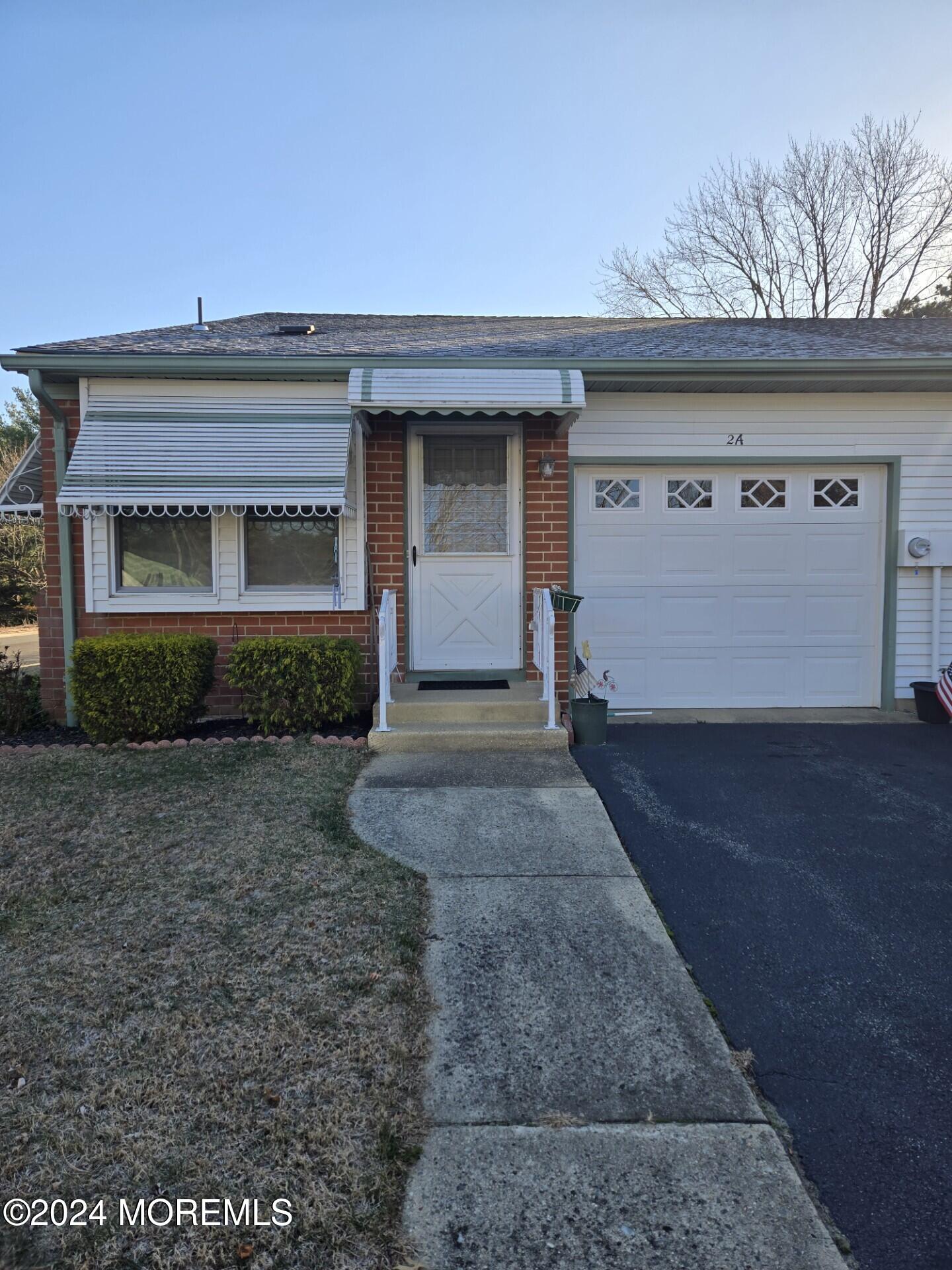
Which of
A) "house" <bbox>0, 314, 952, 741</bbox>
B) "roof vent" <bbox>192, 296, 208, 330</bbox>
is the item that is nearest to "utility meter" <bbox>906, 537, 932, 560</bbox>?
"house" <bbox>0, 314, 952, 741</bbox>

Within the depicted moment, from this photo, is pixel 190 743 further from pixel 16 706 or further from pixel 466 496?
pixel 466 496

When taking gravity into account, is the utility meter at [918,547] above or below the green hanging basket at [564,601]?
above

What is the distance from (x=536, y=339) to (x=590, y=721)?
3.82 meters

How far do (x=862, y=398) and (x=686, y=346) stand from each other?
1708 mm

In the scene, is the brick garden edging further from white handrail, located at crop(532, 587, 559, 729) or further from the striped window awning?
the striped window awning

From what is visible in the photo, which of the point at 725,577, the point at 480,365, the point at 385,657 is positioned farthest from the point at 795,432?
the point at 385,657

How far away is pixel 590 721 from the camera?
5.87 meters

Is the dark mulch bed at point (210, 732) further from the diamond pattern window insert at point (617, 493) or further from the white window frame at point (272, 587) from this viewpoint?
the diamond pattern window insert at point (617, 493)

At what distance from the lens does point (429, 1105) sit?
2.05 m

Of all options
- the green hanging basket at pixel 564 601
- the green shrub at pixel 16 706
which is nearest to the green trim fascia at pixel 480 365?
the green hanging basket at pixel 564 601

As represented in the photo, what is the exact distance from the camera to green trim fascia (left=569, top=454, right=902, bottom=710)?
6.78m

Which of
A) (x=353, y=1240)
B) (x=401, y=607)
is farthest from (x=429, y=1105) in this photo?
(x=401, y=607)

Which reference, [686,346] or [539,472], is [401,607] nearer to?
[539,472]

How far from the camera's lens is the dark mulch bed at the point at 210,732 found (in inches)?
235
